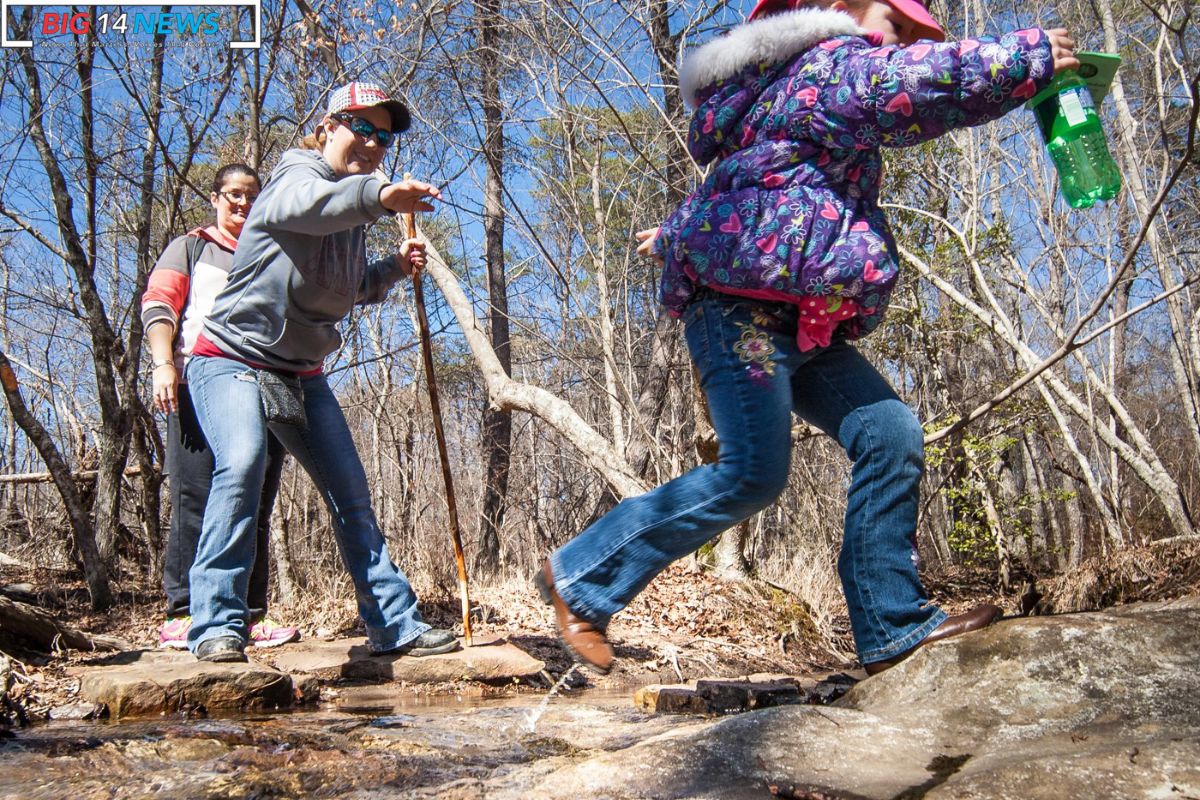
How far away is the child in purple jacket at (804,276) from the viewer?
2.07 metres

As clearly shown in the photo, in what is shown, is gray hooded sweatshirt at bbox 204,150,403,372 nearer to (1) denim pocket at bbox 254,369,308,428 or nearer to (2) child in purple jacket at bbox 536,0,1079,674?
(1) denim pocket at bbox 254,369,308,428

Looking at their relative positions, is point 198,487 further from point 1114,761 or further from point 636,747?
point 1114,761

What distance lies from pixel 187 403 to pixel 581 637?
2441 millimetres

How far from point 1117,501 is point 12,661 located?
20.8ft

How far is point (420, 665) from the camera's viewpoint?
3424mm

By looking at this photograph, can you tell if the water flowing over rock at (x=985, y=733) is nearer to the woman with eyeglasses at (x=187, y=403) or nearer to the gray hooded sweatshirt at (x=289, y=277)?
the gray hooded sweatshirt at (x=289, y=277)

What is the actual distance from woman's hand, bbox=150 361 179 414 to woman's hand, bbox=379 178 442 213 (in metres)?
1.34

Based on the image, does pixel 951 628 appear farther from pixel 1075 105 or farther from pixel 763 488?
pixel 1075 105

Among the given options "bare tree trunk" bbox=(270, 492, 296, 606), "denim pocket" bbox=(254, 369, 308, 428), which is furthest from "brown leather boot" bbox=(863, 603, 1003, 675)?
"bare tree trunk" bbox=(270, 492, 296, 606)

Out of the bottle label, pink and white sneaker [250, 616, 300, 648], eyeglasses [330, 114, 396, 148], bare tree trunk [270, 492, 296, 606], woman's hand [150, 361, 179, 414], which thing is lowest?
pink and white sneaker [250, 616, 300, 648]

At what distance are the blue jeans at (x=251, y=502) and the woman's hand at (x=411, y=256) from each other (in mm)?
564

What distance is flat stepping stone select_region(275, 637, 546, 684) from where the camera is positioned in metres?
3.43

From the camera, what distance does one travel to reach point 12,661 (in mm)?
3137

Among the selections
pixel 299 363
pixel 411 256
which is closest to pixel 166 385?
pixel 299 363
